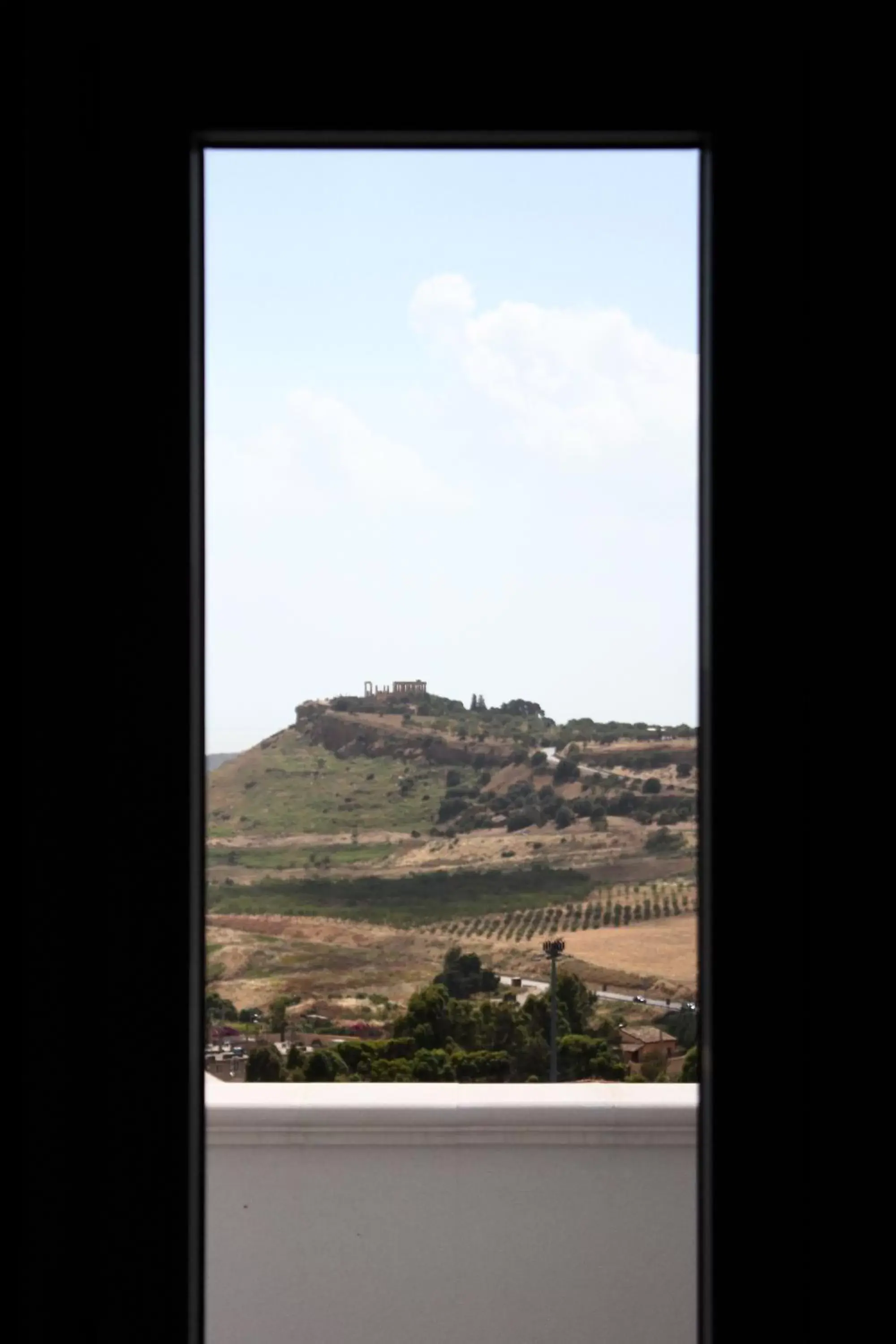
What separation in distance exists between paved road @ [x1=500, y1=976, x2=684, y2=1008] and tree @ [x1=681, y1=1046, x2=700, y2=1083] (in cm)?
7

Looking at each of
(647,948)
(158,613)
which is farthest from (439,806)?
(158,613)

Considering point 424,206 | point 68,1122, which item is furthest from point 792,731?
point 424,206

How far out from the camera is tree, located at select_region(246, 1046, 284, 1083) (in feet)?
5.40

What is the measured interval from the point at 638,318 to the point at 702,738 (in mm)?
563

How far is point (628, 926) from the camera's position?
1122mm

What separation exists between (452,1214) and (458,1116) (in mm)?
168

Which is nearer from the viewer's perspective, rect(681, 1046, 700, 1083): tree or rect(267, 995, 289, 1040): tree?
rect(681, 1046, 700, 1083): tree

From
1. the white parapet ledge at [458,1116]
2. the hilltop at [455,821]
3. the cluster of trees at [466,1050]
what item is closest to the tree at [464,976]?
the cluster of trees at [466,1050]

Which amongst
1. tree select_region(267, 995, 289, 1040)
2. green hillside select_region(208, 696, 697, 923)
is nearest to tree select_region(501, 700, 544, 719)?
green hillside select_region(208, 696, 697, 923)

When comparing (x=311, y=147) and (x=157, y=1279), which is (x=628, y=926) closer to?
(x=157, y=1279)

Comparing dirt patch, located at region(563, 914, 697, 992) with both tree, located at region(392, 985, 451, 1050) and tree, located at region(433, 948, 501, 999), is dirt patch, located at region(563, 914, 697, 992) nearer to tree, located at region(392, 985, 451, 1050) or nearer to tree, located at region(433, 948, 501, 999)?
tree, located at region(433, 948, 501, 999)

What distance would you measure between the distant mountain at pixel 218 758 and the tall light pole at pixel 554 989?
0.66m

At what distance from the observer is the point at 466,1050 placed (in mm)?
1779

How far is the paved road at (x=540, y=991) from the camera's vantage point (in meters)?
1.31
